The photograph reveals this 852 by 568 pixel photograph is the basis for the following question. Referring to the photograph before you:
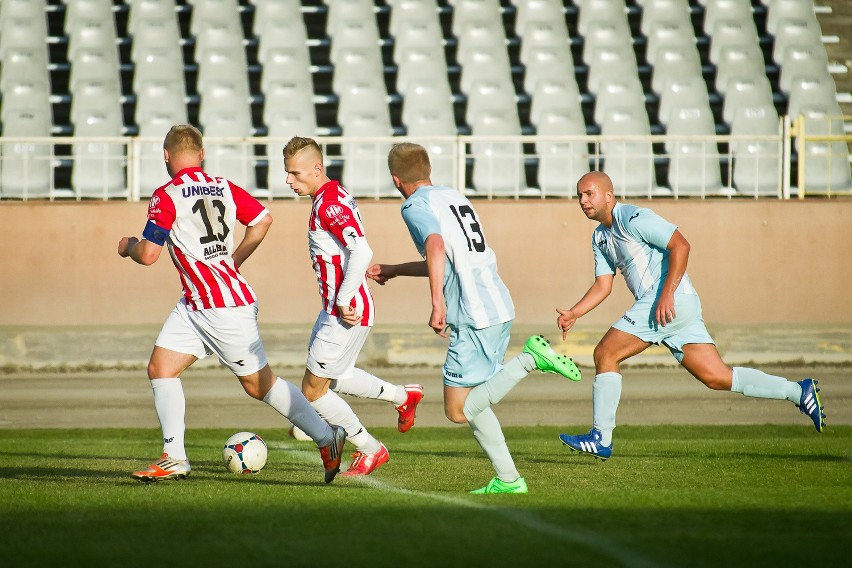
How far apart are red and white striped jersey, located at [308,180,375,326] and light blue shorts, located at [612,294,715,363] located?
1.58m

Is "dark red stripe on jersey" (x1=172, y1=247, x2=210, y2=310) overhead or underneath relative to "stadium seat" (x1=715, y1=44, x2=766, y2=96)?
underneath

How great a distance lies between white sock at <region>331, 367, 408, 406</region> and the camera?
701 centimetres

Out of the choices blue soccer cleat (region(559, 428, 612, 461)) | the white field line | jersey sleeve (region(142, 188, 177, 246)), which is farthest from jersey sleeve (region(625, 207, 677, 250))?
jersey sleeve (region(142, 188, 177, 246))

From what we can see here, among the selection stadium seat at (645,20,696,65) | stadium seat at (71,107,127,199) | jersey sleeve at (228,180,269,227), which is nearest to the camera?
jersey sleeve at (228,180,269,227)

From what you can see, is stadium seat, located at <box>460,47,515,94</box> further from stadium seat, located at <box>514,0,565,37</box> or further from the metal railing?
the metal railing

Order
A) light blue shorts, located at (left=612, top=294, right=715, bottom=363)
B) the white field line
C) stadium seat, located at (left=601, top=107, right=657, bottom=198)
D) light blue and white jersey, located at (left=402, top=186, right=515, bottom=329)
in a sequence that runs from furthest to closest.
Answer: stadium seat, located at (left=601, top=107, right=657, bottom=198), light blue shorts, located at (left=612, top=294, right=715, bottom=363), light blue and white jersey, located at (left=402, top=186, right=515, bottom=329), the white field line

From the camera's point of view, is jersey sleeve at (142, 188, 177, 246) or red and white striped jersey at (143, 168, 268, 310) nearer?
jersey sleeve at (142, 188, 177, 246)

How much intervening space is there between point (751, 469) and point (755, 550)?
2572 millimetres

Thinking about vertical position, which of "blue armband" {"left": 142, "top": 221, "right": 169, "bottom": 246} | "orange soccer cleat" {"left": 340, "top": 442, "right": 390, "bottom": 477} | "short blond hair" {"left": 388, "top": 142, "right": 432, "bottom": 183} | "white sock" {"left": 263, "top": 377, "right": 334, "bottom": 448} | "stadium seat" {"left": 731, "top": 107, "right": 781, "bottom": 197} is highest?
"stadium seat" {"left": 731, "top": 107, "right": 781, "bottom": 197}

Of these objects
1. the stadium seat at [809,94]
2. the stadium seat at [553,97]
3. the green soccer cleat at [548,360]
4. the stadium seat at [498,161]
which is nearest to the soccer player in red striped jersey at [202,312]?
the green soccer cleat at [548,360]

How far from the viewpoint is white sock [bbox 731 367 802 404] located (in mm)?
6926

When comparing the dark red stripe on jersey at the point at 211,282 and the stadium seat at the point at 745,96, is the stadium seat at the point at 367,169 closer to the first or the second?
the stadium seat at the point at 745,96

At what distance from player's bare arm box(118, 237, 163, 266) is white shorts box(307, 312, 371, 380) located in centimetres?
105

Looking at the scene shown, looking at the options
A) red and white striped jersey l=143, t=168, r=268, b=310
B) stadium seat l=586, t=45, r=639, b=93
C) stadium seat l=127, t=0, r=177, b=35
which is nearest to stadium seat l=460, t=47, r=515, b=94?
stadium seat l=586, t=45, r=639, b=93
